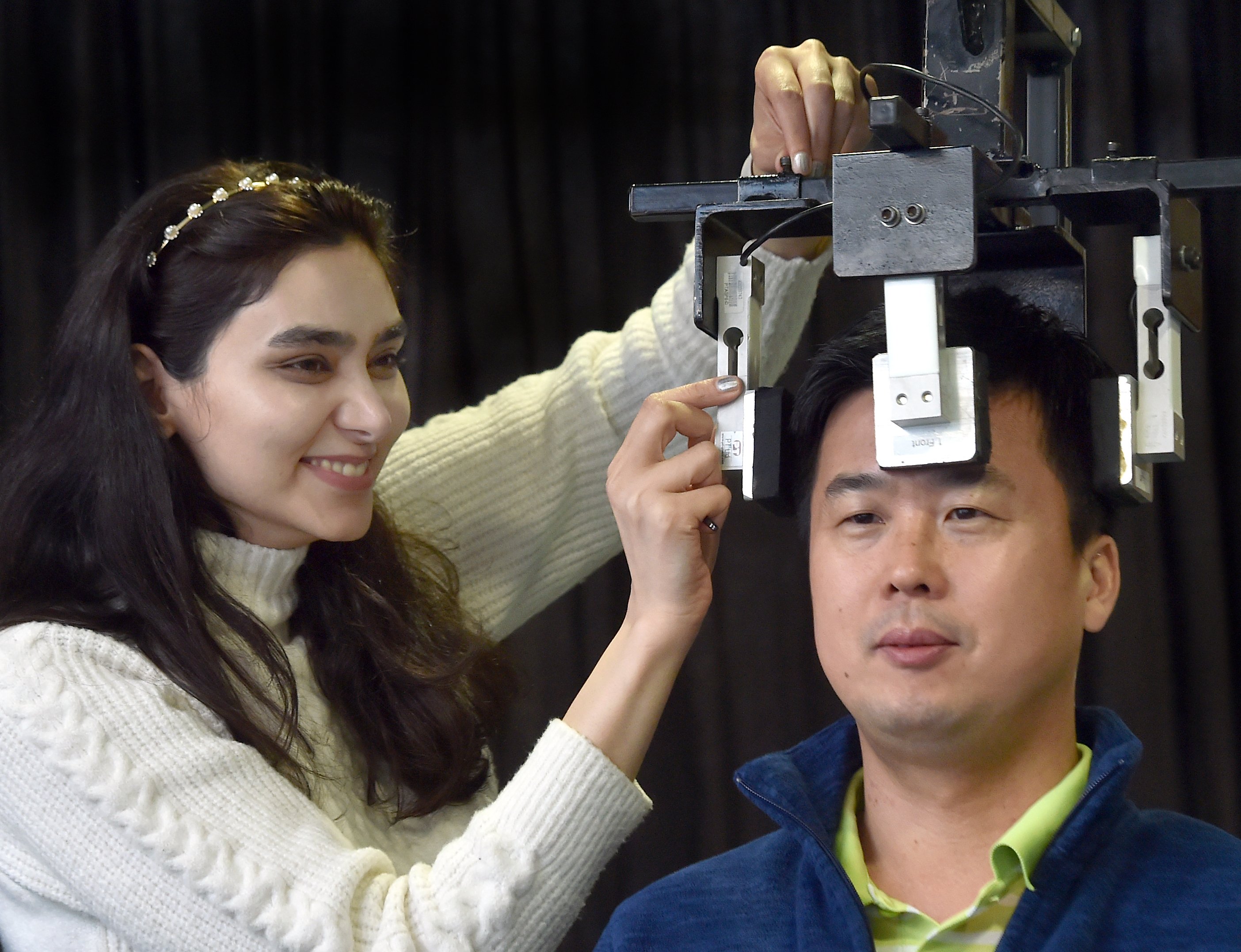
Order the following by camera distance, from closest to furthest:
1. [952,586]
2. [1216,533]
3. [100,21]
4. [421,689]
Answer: [952,586], [421,689], [1216,533], [100,21]

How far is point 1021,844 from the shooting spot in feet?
3.72

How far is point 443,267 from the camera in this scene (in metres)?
2.54

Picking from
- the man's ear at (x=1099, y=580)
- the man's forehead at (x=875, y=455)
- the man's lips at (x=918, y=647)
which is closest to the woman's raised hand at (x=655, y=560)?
the man's forehead at (x=875, y=455)

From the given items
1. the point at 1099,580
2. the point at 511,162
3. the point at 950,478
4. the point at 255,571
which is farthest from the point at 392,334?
the point at 511,162

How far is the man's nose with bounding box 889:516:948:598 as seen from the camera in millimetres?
1153

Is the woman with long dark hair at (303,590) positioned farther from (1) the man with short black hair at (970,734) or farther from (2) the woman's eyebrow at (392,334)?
(1) the man with short black hair at (970,734)

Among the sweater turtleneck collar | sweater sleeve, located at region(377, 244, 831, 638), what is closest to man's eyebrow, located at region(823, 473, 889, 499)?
sweater sleeve, located at region(377, 244, 831, 638)

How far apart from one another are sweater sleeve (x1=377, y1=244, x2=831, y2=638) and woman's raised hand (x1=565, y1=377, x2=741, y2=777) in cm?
44

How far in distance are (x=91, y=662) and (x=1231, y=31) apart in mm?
1783

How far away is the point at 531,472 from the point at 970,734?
0.81 metres

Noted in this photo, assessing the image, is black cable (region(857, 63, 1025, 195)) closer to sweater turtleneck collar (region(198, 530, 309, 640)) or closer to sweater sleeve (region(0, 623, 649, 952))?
sweater sleeve (region(0, 623, 649, 952))

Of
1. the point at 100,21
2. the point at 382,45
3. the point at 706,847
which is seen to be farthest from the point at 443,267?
the point at 706,847

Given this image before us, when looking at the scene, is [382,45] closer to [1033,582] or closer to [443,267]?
[443,267]

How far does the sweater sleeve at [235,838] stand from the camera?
1261mm
